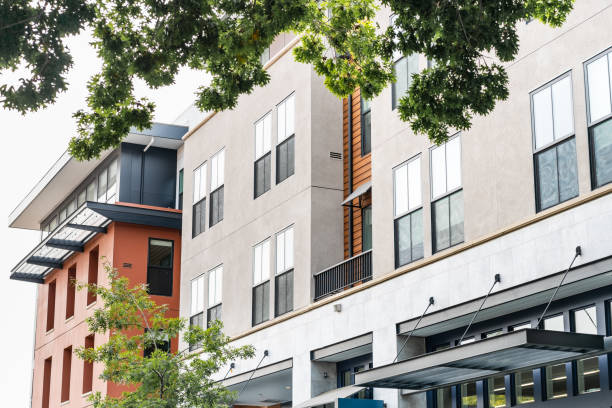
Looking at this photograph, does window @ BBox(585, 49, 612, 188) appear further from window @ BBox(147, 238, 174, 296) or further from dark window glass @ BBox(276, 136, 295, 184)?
window @ BBox(147, 238, 174, 296)

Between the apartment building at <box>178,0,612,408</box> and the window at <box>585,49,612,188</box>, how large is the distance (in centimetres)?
3

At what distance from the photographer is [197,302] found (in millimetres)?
31484

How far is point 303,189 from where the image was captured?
2583 centimetres

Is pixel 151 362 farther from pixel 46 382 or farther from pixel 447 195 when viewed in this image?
pixel 46 382

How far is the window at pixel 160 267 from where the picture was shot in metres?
36.7

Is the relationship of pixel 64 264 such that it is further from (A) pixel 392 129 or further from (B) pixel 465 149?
(B) pixel 465 149

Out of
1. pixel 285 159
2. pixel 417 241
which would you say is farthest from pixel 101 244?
pixel 417 241

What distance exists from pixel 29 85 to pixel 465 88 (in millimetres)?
5415

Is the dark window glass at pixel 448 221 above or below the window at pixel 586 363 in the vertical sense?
above

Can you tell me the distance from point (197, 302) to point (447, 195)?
13.5 m

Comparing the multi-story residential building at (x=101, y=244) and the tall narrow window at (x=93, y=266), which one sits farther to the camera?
the tall narrow window at (x=93, y=266)

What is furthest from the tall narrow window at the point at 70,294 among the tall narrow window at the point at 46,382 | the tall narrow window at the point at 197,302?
the tall narrow window at the point at 197,302

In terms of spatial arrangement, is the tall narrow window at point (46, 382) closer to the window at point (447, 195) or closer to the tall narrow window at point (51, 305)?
the tall narrow window at point (51, 305)

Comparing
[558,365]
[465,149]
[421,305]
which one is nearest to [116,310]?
[421,305]
